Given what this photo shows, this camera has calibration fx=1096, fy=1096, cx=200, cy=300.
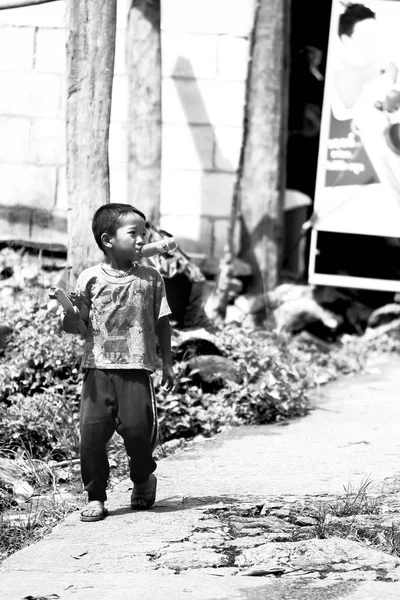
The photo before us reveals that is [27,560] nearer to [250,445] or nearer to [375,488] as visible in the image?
[375,488]

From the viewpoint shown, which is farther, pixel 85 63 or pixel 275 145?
pixel 275 145

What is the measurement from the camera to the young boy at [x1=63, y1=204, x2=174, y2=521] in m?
4.28

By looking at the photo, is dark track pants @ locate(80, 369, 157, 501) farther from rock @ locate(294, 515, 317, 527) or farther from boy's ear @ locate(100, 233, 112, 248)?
rock @ locate(294, 515, 317, 527)

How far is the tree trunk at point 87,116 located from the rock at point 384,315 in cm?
354

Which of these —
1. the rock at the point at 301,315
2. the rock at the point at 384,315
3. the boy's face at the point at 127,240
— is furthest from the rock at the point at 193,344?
the rock at the point at 384,315

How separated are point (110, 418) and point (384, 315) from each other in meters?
5.40

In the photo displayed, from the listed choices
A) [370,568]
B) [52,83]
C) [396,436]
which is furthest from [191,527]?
[52,83]

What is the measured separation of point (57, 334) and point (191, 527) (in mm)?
2614

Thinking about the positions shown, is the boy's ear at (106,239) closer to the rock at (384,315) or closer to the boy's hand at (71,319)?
the boy's hand at (71,319)

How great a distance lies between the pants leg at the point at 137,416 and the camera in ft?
14.1

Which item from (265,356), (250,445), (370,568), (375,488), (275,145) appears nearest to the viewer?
(370,568)

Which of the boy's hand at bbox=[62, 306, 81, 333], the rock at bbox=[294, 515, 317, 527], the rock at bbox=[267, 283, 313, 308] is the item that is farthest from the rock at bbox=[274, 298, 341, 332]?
the rock at bbox=[294, 515, 317, 527]

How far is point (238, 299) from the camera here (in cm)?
890

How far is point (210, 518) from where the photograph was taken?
A: 165 inches
